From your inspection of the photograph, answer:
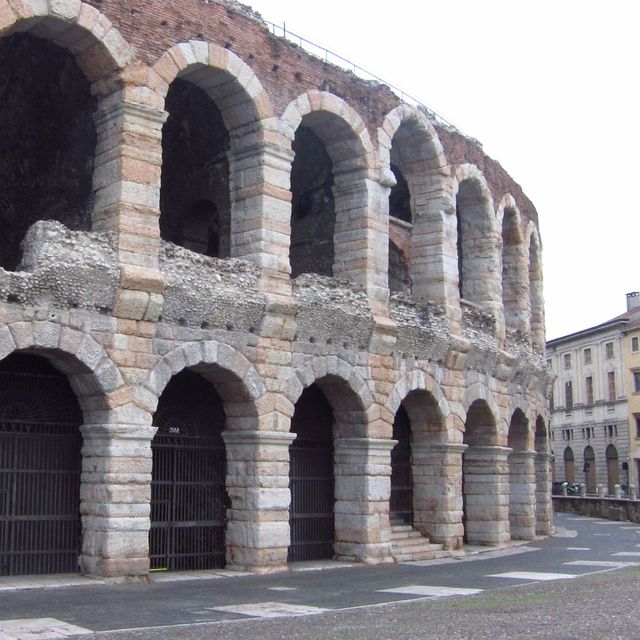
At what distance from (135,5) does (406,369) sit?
310 inches

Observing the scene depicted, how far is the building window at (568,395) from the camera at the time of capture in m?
61.0

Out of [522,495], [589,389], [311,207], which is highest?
[311,207]

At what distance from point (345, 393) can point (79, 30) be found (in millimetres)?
7347

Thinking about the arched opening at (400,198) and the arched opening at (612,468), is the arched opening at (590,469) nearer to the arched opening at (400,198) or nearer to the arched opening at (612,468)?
the arched opening at (612,468)

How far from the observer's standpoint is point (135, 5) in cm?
1443

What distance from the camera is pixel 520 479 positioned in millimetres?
23469

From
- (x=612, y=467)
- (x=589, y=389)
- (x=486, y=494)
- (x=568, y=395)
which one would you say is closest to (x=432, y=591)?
(x=486, y=494)

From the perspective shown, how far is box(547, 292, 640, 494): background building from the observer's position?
54719 millimetres

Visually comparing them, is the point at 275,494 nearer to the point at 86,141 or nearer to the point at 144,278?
the point at 144,278

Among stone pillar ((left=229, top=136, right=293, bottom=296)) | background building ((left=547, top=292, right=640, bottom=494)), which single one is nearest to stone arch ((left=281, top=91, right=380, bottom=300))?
stone pillar ((left=229, top=136, right=293, bottom=296))

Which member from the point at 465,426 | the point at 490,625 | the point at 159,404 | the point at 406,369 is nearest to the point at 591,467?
the point at 465,426

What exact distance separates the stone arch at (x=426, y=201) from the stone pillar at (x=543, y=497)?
8.40 m

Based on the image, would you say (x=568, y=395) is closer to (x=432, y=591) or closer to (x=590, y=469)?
(x=590, y=469)

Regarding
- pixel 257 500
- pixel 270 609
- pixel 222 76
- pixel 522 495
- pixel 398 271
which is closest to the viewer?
pixel 270 609
